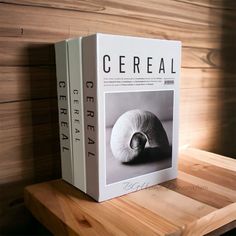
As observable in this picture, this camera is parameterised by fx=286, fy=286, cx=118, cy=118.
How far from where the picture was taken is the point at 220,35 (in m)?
0.96

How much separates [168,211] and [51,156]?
0.31 metres

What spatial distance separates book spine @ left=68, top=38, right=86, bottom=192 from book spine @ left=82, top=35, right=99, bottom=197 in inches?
0.5

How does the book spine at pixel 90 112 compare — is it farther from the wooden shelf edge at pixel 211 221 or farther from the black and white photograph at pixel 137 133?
the wooden shelf edge at pixel 211 221

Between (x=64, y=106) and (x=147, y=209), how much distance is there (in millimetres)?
267

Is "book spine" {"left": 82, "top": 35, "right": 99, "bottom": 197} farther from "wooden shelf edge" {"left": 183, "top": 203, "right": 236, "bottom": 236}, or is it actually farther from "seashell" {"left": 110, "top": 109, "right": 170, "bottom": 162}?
"wooden shelf edge" {"left": 183, "top": 203, "right": 236, "bottom": 236}

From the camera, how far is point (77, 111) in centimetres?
56

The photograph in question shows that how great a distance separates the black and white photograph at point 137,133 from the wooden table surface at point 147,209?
0.17 feet

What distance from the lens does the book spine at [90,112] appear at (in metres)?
0.51

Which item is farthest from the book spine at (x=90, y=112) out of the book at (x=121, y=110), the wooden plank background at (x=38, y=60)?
the wooden plank background at (x=38, y=60)

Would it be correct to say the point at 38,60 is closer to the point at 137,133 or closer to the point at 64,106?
the point at 64,106

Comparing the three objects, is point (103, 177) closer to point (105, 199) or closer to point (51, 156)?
point (105, 199)

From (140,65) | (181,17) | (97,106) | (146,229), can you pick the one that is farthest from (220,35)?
(146,229)

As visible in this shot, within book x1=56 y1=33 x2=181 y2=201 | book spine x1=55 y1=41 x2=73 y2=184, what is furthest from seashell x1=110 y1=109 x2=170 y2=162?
book spine x1=55 y1=41 x2=73 y2=184

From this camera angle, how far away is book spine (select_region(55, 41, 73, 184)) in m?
0.58
